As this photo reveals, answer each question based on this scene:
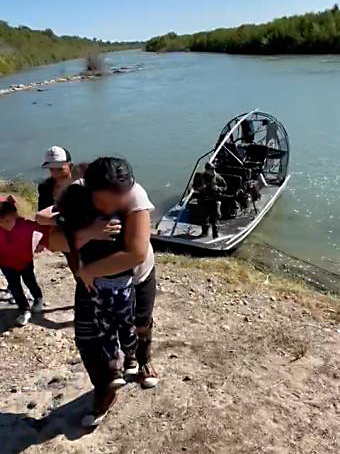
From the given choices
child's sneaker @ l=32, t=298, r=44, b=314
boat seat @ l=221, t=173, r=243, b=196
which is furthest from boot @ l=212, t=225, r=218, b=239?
child's sneaker @ l=32, t=298, r=44, b=314

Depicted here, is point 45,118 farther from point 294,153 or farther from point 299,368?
point 299,368

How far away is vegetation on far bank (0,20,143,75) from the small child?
178ft

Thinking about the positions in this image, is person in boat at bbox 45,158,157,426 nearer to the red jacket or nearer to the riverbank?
the red jacket

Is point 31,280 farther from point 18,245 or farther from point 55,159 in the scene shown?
point 55,159

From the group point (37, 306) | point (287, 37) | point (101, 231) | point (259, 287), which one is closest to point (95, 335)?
point (101, 231)

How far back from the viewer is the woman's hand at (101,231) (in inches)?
93.2

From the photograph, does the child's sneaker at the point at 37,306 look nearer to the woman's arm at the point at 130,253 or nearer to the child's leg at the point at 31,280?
the child's leg at the point at 31,280

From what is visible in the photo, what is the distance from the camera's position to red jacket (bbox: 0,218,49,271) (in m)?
3.92

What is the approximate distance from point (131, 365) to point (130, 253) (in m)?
1.02

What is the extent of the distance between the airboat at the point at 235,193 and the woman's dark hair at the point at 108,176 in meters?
5.76

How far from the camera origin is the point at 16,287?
4.36 m

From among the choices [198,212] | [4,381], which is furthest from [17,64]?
[4,381]

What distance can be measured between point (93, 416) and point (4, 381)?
90cm

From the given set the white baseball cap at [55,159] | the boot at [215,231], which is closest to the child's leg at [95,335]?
the white baseball cap at [55,159]
